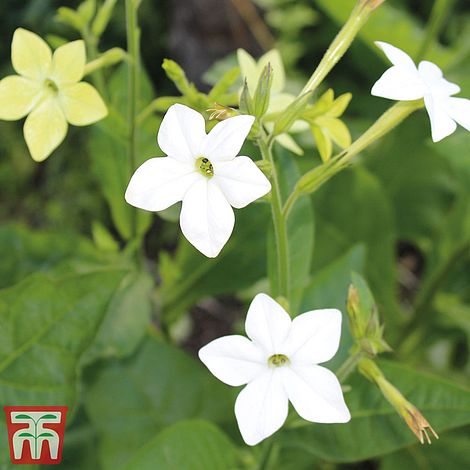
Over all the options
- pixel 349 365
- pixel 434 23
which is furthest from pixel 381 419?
pixel 434 23

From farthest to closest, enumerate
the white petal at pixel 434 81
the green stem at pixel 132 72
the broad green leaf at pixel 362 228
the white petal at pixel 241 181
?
1. the broad green leaf at pixel 362 228
2. the green stem at pixel 132 72
3. the white petal at pixel 434 81
4. the white petal at pixel 241 181

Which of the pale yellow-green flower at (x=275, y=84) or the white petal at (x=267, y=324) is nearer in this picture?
the white petal at (x=267, y=324)

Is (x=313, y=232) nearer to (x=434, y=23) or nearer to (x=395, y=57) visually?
(x=395, y=57)

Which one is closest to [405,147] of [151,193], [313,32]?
[313,32]

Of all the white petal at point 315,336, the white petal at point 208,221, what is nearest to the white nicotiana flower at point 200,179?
the white petal at point 208,221

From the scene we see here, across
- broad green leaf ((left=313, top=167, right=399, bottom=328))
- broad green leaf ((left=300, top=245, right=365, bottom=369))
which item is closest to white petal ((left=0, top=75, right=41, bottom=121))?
broad green leaf ((left=300, top=245, right=365, bottom=369))

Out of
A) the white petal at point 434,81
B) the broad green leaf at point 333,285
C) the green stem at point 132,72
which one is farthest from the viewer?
the broad green leaf at point 333,285

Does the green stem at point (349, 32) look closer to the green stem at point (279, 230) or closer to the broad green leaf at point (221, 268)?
the green stem at point (279, 230)

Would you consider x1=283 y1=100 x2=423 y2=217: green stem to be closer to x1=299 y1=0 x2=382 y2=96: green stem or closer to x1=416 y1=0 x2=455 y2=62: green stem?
x1=299 y1=0 x2=382 y2=96: green stem
